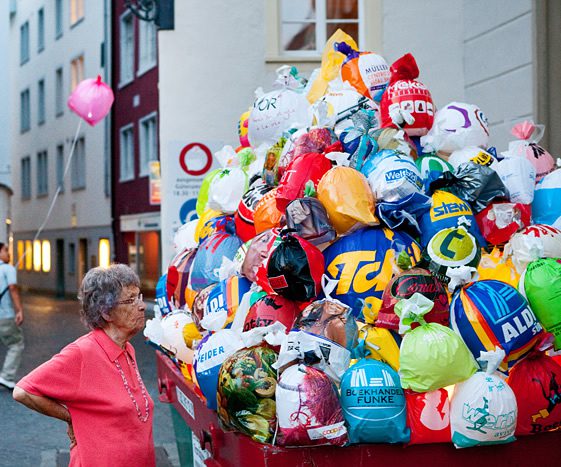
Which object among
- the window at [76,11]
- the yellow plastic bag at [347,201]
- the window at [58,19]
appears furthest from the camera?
the window at [58,19]

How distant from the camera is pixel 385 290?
3.57 metres

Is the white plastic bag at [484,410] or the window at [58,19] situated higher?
the window at [58,19]

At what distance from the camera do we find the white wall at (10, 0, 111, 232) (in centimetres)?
2998

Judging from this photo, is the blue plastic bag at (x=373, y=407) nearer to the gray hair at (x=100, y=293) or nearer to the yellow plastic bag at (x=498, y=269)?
the yellow plastic bag at (x=498, y=269)

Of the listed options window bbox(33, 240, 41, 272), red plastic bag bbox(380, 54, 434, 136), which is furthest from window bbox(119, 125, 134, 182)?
red plastic bag bbox(380, 54, 434, 136)

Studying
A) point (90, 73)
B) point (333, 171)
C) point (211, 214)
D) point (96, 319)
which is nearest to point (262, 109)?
point (211, 214)

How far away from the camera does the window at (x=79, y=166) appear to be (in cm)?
3166

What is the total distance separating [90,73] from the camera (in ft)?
99.6

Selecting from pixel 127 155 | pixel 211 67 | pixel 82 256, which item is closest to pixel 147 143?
pixel 127 155

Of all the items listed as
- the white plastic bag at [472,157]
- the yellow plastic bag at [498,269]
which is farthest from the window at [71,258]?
the yellow plastic bag at [498,269]

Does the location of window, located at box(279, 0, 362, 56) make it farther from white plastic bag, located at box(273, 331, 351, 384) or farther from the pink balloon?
white plastic bag, located at box(273, 331, 351, 384)

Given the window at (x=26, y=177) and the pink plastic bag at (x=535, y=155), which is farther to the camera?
the window at (x=26, y=177)

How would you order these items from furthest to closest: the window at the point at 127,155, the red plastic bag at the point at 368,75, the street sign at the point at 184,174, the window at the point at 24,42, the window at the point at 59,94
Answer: the window at the point at 24,42 < the window at the point at 59,94 < the window at the point at 127,155 < the street sign at the point at 184,174 < the red plastic bag at the point at 368,75

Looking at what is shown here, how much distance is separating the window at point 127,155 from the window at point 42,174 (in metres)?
9.26
